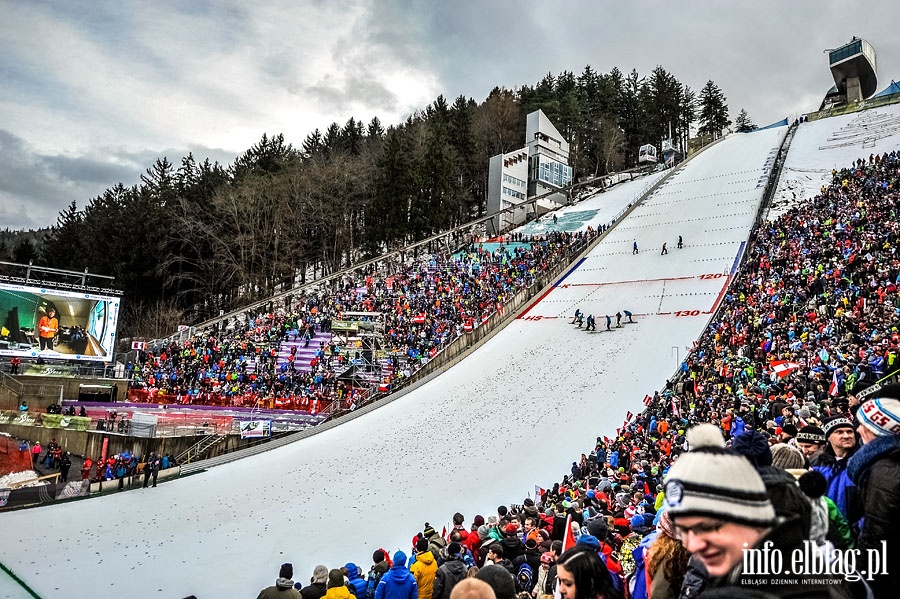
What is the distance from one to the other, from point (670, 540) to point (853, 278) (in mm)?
18259

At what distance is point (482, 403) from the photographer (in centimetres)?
2033

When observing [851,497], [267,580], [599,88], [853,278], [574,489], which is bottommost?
[267,580]

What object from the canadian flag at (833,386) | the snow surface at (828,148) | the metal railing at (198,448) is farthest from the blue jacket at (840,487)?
the snow surface at (828,148)

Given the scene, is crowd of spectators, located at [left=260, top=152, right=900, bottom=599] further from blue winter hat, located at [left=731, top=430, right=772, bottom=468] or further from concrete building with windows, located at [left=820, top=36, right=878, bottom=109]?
concrete building with windows, located at [left=820, top=36, right=878, bottom=109]

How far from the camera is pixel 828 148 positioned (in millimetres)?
47125

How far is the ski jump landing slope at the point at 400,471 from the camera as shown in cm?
1084

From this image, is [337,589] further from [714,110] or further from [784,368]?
[714,110]

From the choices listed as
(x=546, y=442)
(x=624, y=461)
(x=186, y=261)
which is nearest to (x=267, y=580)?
(x=624, y=461)

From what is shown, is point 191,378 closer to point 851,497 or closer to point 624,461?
point 624,461

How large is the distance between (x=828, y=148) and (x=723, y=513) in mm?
56050

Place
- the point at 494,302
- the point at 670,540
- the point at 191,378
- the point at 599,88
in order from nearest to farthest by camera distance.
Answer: the point at 670,540, the point at 191,378, the point at 494,302, the point at 599,88

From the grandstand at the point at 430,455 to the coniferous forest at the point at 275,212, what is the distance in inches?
897

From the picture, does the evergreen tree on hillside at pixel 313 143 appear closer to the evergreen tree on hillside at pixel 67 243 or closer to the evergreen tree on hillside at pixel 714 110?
the evergreen tree on hillside at pixel 67 243

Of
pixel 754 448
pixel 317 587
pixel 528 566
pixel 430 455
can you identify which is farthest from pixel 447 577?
pixel 430 455
